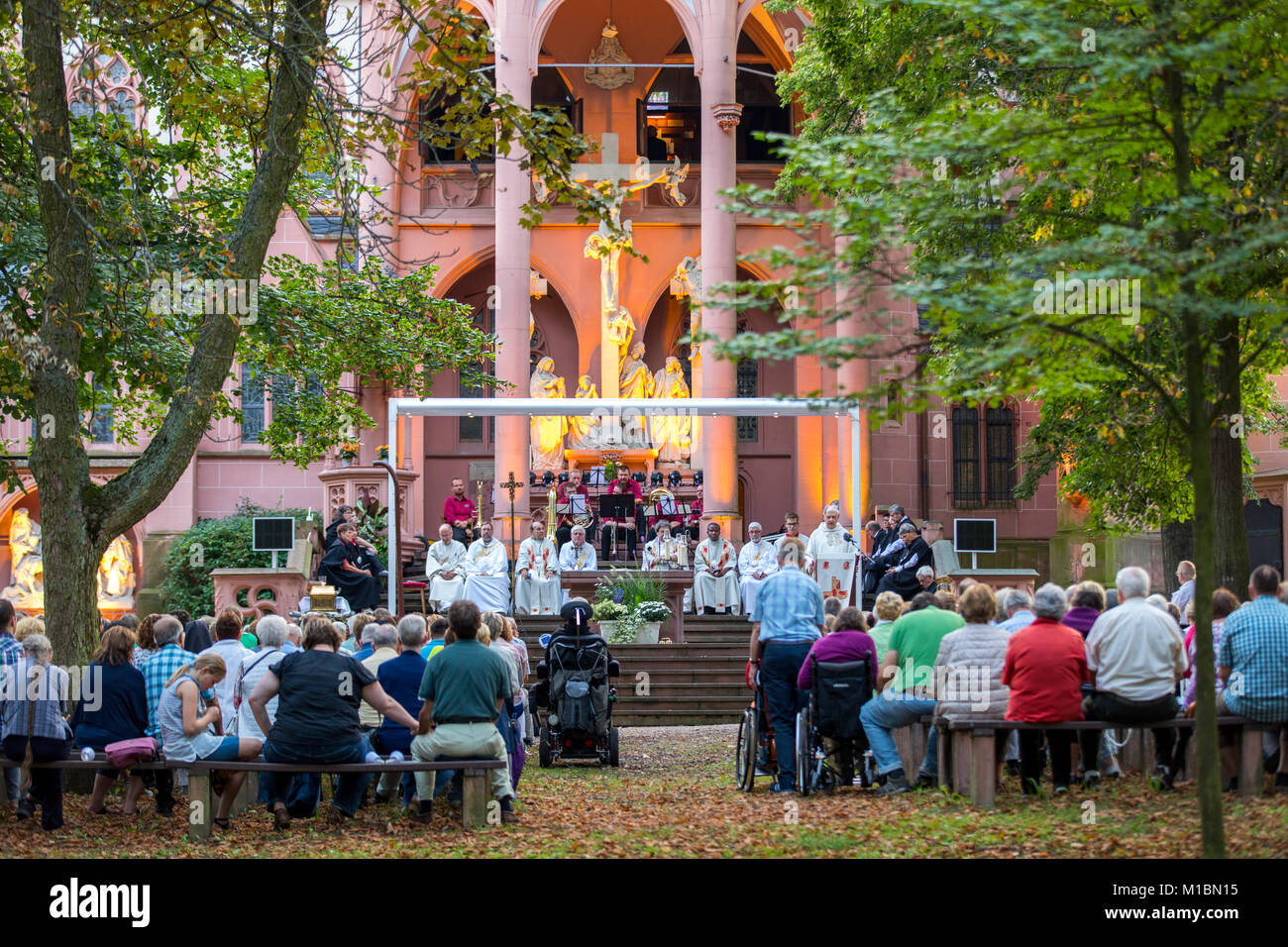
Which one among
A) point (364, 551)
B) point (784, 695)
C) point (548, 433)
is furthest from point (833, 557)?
point (784, 695)

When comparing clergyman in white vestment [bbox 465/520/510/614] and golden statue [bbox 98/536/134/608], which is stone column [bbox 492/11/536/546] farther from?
golden statue [bbox 98/536/134/608]

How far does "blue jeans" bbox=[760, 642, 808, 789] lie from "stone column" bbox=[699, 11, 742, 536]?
16272 millimetres

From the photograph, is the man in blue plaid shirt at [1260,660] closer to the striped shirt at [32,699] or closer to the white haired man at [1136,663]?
the white haired man at [1136,663]

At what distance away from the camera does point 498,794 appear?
10.7 metres

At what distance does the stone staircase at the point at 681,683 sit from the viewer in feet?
64.3

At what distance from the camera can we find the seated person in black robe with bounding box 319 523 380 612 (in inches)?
827

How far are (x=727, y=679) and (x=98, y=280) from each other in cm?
1010

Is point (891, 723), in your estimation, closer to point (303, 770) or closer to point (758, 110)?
point (303, 770)

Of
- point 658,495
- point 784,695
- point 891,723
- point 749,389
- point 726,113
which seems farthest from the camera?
point 749,389

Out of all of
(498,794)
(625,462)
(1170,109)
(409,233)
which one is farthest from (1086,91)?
(409,233)

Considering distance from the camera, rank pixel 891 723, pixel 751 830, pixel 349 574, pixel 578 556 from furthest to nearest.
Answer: pixel 578 556 → pixel 349 574 → pixel 891 723 → pixel 751 830

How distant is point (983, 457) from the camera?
33844 millimetres

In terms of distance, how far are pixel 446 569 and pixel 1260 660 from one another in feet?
46.9
